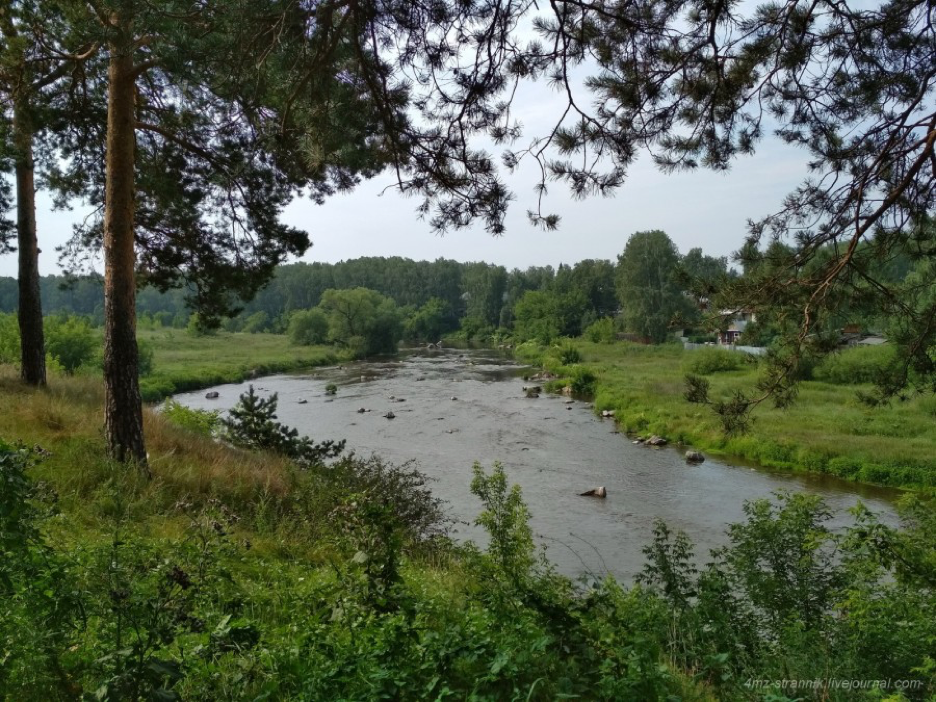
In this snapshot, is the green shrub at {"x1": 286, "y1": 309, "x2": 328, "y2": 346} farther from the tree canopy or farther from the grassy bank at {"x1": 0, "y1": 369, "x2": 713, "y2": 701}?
the grassy bank at {"x1": 0, "y1": 369, "x2": 713, "y2": 701}

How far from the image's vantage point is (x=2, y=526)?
8.03 ft

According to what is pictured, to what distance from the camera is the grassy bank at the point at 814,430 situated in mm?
17641

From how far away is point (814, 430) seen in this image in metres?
21.5

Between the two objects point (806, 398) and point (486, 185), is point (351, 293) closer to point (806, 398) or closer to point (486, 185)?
point (806, 398)

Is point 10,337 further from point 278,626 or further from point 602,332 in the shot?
point 602,332

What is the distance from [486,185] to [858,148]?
341 cm

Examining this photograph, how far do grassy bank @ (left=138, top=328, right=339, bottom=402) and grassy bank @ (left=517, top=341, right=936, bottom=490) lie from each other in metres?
20.0

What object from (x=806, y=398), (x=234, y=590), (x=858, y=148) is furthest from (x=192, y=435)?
(x=806, y=398)

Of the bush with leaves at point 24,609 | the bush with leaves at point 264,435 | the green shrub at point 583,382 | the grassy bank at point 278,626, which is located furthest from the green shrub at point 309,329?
the bush with leaves at point 24,609

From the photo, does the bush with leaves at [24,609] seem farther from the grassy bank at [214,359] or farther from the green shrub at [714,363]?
the green shrub at [714,363]

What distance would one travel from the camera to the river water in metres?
12.5

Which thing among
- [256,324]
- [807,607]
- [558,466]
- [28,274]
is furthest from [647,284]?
[807,607]

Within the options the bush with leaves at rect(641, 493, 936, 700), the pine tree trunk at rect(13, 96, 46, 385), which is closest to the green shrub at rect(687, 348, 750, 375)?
the bush with leaves at rect(641, 493, 936, 700)

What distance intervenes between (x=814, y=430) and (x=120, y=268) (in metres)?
21.9
